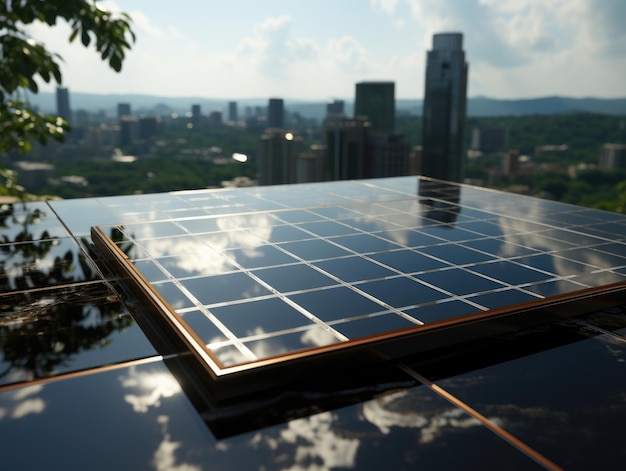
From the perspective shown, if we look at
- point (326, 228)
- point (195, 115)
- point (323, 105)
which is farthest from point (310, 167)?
point (326, 228)

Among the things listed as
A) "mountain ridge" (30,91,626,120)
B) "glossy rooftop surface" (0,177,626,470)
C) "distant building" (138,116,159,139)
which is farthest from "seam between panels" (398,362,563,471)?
"distant building" (138,116,159,139)

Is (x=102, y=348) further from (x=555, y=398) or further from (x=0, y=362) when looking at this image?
(x=555, y=398)

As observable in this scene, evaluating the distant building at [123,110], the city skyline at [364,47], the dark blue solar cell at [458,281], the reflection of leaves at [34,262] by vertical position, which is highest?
the city skyline at [364,47]

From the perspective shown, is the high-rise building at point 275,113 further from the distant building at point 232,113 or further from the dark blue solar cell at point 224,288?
the dark blue solar cell at point 224,288

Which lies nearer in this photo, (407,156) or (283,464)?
(283,464)

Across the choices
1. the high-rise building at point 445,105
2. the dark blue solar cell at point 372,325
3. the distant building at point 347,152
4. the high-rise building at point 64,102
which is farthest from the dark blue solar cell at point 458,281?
the high-rise building at point 445,105

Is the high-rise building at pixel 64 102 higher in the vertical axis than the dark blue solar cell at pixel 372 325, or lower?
higher

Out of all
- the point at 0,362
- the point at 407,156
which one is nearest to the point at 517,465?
the point at 0,362
